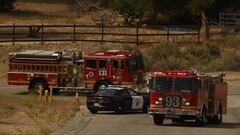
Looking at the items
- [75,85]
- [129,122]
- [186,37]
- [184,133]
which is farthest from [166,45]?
[184,133]

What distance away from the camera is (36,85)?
170 feet

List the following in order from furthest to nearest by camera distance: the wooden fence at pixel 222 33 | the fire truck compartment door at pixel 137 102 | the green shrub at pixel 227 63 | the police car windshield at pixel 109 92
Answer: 1. the wooden fence at pixel 222 33
2. the green shrub at pixel 227 63
3. the fire truck compartment door at pixel 137 102
4. the police car windshield at pixel 109 92

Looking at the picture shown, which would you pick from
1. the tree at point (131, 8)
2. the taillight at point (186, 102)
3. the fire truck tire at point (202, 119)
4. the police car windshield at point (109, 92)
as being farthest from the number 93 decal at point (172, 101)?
the tree at point (131, 8)

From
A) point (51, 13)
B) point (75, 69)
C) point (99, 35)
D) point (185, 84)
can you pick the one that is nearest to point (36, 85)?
point (75, 69)

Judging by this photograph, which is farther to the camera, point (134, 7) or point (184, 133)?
point (134, 7)

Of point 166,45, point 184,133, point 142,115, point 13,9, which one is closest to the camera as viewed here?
point 184,133

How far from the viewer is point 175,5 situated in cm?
7531

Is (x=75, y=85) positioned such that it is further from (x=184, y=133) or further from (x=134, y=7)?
(x=134, y=7)

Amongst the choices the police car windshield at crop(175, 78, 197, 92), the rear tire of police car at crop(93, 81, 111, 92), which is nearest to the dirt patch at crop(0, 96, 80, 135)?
the police car windshield at crop(175, 78, 197, 92)

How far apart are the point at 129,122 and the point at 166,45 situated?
30634 mm

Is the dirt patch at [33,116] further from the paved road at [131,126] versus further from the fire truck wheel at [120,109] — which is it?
the fire truck wheel at [120,109]

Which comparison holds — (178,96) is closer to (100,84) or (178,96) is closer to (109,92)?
(109,92)

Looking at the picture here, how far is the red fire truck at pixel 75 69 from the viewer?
166 feet

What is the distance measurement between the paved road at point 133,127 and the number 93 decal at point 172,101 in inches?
37.1
